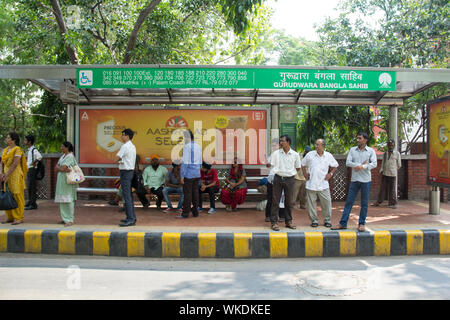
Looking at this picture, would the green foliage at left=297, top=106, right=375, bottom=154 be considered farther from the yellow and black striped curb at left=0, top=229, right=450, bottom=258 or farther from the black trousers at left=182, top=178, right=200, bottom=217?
the yellow and black striped curb at left=0, top=229, right=450, bottom=258

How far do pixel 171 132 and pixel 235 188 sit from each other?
87.5 inches

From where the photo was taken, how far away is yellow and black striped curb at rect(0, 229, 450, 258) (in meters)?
6.07

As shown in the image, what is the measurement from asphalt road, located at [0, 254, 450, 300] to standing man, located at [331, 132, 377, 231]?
0.72 meters

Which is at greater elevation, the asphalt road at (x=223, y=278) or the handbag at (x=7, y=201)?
the handbag at (x=7, y=201)

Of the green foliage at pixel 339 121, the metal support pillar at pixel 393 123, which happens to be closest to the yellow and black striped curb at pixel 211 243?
the metal support pillar at pixel 393 123

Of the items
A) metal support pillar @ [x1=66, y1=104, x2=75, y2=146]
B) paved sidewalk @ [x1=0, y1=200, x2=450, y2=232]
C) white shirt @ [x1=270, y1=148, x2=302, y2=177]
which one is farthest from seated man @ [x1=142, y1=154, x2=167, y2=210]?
white shirt @ [x1=270, y1=148, x2=302, y2=177]

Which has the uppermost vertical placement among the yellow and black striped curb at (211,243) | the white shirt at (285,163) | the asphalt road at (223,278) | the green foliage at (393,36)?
the green foliage at (393,36)

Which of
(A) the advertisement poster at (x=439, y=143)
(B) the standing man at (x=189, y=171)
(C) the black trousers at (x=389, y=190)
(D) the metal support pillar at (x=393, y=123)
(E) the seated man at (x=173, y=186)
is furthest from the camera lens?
(D) the metal support pillar at (x=393, y=123)

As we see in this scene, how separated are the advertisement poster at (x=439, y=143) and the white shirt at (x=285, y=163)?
3.32m

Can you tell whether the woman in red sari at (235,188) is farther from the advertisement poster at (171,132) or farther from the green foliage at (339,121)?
the green foliage at (339,121)

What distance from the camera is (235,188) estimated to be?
845 cm

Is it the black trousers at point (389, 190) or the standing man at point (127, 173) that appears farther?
the black trousers at point (389, 190)

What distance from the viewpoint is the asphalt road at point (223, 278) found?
14.0 ft
